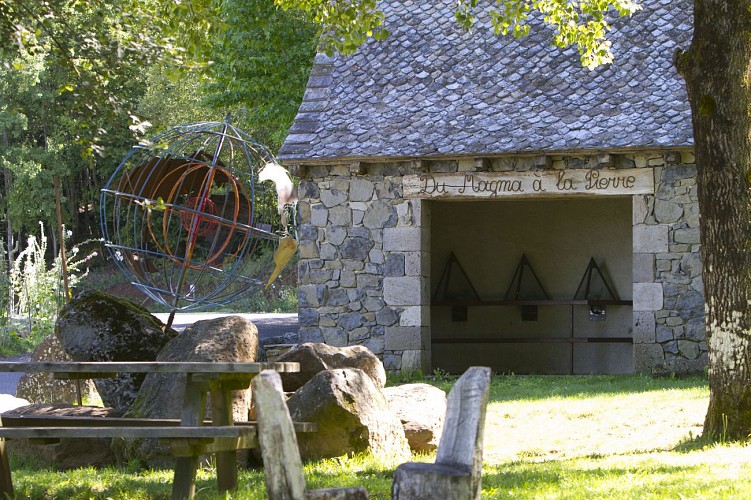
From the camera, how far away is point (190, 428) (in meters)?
5.31

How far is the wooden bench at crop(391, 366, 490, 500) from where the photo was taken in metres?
3.39

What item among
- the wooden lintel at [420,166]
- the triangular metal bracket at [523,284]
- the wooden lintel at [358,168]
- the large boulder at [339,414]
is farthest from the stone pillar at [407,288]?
the large boulder at [339,414]

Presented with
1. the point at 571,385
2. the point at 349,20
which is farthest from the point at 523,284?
the point at 349,20

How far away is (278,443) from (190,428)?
6.47ft

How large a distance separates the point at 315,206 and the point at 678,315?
494 cm

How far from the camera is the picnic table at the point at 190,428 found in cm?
537

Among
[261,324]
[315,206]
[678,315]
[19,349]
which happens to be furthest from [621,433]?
[261,324]

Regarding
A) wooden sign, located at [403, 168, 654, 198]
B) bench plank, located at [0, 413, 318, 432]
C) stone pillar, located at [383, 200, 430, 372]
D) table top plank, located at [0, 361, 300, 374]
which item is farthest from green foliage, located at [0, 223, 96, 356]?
table top plank, located at [0, 361, 300, 374]

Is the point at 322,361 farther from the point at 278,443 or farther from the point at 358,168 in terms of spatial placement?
the point at 358,168

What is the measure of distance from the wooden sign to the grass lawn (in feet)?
10.2

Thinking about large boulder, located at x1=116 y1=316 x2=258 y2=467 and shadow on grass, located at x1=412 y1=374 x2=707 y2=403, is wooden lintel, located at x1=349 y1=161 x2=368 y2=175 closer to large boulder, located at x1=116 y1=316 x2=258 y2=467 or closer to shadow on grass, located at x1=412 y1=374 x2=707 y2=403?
shadow on grass, located at x1=412 y1=374 x2=707 y2=403

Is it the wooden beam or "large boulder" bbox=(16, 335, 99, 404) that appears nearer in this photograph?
"large boulder" bbox=(16, 335, 99, 404)

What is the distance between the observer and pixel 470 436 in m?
3.51

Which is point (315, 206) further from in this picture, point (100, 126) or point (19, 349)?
point (100, 126)
